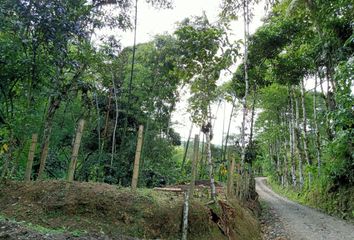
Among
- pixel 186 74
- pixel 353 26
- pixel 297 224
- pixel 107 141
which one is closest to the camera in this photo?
pixel 186 74

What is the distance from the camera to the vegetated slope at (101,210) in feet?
13.2

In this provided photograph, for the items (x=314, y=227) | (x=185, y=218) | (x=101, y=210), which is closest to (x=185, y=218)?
(x=185, y=218)

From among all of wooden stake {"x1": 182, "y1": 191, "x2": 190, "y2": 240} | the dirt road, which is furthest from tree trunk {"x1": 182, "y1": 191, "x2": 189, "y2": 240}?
the dirt road

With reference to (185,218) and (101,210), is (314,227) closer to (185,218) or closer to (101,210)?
(185,218)

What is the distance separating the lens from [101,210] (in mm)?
4375

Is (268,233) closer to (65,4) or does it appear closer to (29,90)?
(29,90)

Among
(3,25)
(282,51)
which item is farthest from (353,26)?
(3,25)

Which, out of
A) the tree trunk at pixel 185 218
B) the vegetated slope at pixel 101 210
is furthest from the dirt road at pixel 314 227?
the tree trunk at pixel 185 218

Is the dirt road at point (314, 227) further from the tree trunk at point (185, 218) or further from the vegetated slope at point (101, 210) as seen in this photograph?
the tree trunk at point (185, 218)

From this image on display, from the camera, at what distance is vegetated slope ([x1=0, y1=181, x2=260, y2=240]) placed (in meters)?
4.04

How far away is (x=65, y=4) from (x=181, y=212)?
405 cm

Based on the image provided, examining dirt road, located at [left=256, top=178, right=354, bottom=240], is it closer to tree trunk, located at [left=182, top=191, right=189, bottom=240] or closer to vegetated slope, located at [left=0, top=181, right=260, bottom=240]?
vegetated slope, located at [left=0, top=181, right=260, bottom=240]

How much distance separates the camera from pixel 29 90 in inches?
201

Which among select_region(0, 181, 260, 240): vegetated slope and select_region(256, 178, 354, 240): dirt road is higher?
select_region(0, 181, 260, 240): vegetated slope
